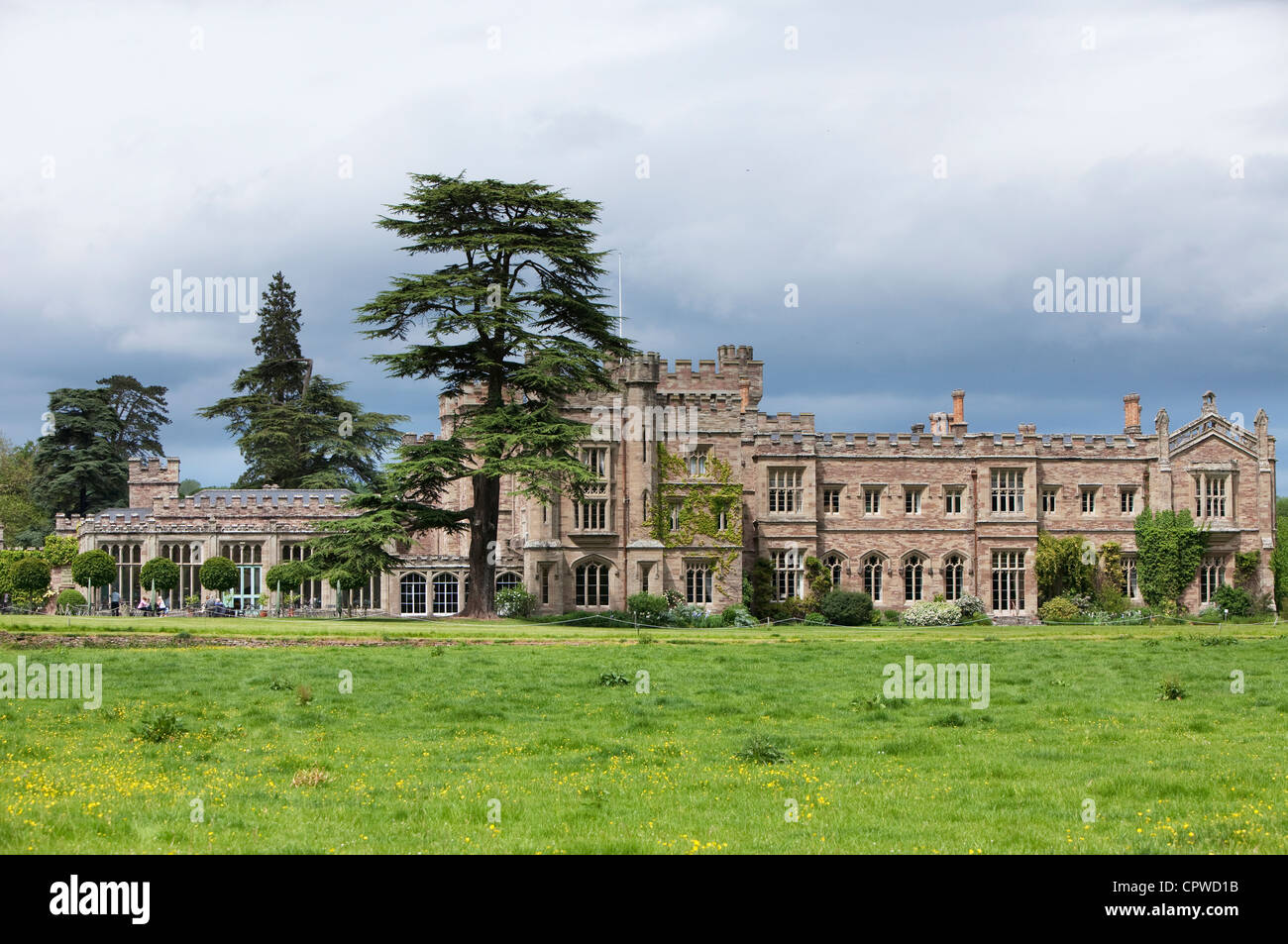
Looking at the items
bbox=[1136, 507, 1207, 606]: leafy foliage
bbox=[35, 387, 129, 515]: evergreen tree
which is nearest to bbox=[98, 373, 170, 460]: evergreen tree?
bbox=[35, 387, 129, 515]: evergreen tree

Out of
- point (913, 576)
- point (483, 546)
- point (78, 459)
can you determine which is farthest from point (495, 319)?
point (78, 459)

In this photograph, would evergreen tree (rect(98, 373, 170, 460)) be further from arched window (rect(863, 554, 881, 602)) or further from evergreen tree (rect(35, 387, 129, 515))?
arched window (rect(863, 554, 881, 602))

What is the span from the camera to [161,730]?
13055 mm

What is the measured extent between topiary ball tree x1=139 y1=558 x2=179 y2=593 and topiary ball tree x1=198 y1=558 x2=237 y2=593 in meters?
1.12

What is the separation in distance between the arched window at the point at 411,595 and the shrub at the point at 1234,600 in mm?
31261

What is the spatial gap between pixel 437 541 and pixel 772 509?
45.5 feet

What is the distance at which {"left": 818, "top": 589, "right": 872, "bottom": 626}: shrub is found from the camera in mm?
42625

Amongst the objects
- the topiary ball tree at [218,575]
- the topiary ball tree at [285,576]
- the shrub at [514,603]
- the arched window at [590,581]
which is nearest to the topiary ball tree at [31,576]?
the topiary ball tree at [218,575]

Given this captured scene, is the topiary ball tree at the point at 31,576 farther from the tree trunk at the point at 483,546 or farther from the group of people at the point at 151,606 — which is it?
the tree trunk at the point at 483,546

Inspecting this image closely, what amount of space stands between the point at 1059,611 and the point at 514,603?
68.4 feet

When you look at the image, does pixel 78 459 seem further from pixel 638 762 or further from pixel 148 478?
pixel 638 762
